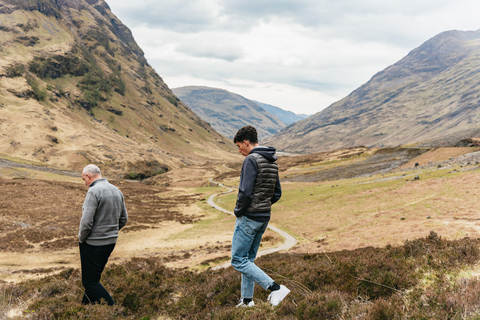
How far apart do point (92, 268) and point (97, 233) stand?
932 millimetres

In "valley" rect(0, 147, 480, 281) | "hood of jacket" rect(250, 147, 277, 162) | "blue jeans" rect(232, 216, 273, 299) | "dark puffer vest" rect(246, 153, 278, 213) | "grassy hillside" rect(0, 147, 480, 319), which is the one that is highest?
"hood of jacket" rect(250, 147, 277, 162)

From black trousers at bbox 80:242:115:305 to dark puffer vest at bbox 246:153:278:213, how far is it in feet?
13.4

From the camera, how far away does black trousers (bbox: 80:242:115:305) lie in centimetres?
692

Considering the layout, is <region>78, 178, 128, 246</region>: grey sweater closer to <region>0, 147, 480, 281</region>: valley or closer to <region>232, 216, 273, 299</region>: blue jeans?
<region>232, 216, 273, 299</region>: blue jeans

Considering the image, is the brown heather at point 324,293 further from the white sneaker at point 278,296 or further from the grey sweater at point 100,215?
the grey sweater at point 100,215

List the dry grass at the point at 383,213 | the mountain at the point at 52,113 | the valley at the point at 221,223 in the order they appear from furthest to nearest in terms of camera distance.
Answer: the mountain at the point at 52,113 < the valley at the point at 221,223 < the dry grass at the point at 383,213

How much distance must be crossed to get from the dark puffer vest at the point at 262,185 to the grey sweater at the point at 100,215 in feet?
10.9

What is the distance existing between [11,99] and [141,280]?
163460mm

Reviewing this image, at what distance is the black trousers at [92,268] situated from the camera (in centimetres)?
692

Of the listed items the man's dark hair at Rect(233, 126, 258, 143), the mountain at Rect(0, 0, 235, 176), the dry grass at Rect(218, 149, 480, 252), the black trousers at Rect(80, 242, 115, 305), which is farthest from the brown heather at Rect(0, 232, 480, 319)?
the mountain at Rect(0, 0, 235, 176)

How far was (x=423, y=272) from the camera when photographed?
679 centimetres

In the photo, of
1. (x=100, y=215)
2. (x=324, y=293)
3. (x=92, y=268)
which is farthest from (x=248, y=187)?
(x=92, y=268)

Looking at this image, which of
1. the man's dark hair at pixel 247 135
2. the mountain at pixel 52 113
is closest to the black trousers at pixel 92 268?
the man's dark hair at pixel 247 135

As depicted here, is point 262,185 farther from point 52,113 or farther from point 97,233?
point 52,113
